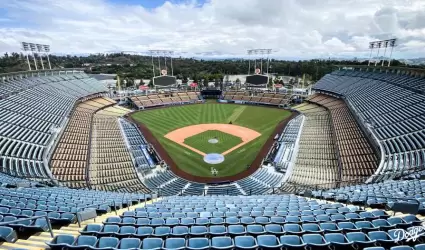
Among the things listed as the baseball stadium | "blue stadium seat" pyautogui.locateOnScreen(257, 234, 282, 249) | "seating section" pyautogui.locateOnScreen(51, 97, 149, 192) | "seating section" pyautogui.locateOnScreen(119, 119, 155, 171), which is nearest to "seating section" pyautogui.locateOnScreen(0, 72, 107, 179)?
the baseball stadium

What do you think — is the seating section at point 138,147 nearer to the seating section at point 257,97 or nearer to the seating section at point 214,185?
the seating section at point 214,185

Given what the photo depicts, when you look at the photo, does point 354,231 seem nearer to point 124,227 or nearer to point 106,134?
point 124,227

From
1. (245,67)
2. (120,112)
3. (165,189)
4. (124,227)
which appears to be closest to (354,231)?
(124,227)

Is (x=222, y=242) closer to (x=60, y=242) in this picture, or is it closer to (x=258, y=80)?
(x=60, y=242)

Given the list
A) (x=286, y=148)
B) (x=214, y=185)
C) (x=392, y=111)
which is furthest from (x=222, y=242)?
(x=392, y=111)

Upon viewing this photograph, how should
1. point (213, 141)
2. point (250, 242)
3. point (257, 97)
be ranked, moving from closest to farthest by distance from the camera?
point (250, 242) → point (213, 141) → point (257, 97)
